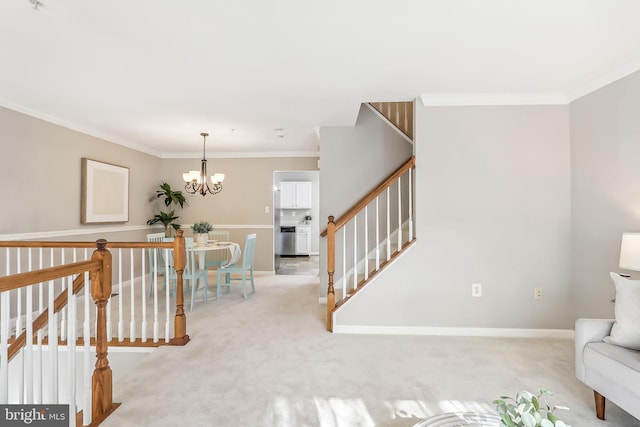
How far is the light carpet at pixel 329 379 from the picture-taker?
6.22 ft

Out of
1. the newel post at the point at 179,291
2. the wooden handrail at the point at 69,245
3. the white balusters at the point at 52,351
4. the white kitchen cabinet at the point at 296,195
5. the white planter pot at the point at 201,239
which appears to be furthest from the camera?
the white kitchen cabinet at the point at 296,195

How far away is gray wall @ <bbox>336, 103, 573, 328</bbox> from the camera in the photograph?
123 inches

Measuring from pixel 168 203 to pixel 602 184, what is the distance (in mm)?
6156

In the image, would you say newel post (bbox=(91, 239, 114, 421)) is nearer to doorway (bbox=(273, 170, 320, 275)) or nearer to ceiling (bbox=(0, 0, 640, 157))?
ceiling (bbox=(0, 0, 640, 157))

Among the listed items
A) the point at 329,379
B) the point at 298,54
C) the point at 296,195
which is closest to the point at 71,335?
the point at 329,379

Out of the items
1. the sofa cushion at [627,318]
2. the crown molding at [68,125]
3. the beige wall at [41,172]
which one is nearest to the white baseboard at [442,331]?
the sofa cushion at [627,318]

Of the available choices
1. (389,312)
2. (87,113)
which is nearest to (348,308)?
(389,312)

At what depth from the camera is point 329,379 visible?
2.30m

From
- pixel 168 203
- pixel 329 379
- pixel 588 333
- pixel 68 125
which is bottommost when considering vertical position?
pixel 329 379

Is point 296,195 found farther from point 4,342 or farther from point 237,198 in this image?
point 4,342

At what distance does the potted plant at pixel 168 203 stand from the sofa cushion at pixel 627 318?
5.76 m

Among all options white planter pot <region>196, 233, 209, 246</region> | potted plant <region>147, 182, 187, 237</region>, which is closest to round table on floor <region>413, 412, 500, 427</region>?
white planter pot <region>196, 233, 209, 246</region>

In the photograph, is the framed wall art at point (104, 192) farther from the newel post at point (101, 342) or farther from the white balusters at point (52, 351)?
the white balusters at point (52, 351)

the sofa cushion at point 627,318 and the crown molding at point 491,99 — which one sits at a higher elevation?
the crown molding at point 491,99
